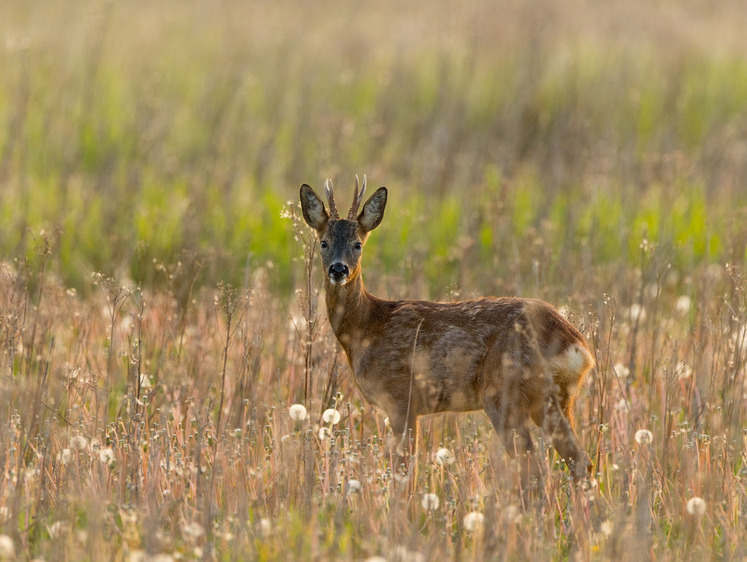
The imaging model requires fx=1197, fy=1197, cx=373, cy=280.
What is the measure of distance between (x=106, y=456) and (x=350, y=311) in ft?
5.21

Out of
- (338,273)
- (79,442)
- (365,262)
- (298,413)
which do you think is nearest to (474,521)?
(298,413)

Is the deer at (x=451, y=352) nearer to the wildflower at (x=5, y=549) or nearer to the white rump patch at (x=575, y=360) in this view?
the white rump patch at (x=575, y=360)

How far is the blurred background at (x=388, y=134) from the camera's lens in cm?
1000

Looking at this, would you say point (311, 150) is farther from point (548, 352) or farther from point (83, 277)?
point (548, 352)

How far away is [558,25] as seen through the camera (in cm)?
1823

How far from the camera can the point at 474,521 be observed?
484 centimetres

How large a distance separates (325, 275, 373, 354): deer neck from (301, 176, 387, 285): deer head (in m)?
0.10

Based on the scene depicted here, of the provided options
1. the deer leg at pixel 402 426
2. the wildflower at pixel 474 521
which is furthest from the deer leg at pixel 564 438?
the wildflower at pixel 474 521

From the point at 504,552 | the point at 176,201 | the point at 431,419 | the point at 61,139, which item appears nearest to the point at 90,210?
the point at 176,201

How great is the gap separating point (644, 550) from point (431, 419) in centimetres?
217

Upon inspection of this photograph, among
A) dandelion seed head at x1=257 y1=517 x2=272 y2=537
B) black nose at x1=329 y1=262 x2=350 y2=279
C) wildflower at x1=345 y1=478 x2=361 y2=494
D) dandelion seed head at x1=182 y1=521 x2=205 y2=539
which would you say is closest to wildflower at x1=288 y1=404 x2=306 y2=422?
black nose at x1=329 y1=262 x2=350 y2=279

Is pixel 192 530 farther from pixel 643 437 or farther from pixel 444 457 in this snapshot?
pixel 643 437

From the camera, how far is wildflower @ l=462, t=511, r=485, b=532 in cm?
475

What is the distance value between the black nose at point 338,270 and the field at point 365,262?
154 millimetres
